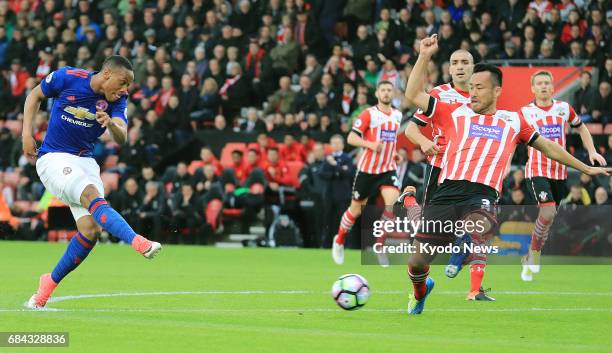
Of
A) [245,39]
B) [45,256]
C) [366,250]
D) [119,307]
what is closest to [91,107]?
[119,307]

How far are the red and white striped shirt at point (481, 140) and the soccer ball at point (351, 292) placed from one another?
122cm

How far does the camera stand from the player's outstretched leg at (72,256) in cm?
1075

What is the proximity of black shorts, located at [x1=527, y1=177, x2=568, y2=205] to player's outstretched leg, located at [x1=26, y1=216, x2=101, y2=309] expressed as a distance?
23.5ft

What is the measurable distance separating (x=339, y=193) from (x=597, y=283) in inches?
336

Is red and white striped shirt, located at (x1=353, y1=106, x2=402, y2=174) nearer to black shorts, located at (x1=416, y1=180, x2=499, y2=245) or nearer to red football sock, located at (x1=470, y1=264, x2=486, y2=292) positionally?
red football sock, located at (x1=470, y1=264, x2=486, y2=292)

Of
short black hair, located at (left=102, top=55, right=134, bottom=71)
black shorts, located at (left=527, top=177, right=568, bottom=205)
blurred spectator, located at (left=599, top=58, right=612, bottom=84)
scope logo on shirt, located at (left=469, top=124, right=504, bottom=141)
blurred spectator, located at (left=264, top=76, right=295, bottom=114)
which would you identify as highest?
short black hair, located at (left=102, top=55, right=134, bottom=71)

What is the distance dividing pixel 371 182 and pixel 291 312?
25.9 ft

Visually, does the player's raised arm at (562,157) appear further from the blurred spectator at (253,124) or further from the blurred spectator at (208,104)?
the blurred spectator at (208,104)

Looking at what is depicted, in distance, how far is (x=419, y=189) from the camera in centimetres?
2208

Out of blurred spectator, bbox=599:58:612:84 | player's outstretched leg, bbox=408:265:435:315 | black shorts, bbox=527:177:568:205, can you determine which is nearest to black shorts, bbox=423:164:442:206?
black shorts, bbox=527:177:568:205

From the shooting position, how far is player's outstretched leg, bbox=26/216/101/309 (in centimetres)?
1075

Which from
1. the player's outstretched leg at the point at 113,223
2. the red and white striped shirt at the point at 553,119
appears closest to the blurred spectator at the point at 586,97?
the red and white striped shirt at the point at 553,119

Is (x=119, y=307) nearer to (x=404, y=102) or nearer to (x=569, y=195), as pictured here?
(x=569, y=195)

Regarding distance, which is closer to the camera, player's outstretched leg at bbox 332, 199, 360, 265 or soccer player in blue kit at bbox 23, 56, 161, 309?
soccer player in blue kit at bbox 23, 56, 161, 309
